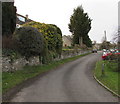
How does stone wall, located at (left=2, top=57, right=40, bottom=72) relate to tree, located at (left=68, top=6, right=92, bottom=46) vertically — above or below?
below

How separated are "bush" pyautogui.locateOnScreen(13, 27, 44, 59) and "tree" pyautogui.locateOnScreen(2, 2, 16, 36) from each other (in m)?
0.70

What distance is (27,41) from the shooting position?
14141 mm

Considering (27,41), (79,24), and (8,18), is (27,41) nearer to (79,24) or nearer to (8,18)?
(8,18)

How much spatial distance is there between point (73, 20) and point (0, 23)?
36.1m

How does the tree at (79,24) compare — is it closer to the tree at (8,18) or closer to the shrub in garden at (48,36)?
the shrub in garden at (48,36)

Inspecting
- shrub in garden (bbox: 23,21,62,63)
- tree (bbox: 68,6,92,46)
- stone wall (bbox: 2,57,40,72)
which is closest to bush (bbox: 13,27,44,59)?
stone wall (bbox: 2,57,40,72)

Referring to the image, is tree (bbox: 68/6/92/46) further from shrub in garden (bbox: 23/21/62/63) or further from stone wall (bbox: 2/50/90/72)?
stone wall (bbox: 2/50/90/72)

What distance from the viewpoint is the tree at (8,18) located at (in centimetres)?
1376

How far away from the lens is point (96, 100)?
6445 millimetres

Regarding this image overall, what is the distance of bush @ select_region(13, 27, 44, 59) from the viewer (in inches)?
545

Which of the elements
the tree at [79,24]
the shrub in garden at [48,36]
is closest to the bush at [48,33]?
the shrub in garden at [48,36]

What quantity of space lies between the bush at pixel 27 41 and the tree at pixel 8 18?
0.70 metres

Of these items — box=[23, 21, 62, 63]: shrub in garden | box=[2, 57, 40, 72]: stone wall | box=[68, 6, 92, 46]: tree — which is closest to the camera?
box=[2, 57, 40, 72]: stone wall

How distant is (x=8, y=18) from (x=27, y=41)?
2.97m
